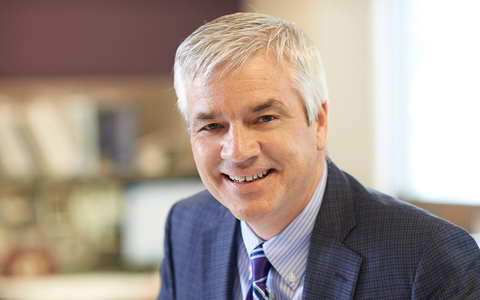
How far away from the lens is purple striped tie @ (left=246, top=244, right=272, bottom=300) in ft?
3.73

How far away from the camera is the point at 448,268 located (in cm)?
91

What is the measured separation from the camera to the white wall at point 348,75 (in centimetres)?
240

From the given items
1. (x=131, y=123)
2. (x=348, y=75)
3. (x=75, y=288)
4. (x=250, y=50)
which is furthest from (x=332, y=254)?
(x=75, y=288)

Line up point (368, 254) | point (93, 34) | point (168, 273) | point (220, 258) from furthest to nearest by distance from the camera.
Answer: point (93, 34) < point (168, 273) < point (220, 258) < point (368, 254)

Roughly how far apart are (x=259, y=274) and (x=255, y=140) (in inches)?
14.7

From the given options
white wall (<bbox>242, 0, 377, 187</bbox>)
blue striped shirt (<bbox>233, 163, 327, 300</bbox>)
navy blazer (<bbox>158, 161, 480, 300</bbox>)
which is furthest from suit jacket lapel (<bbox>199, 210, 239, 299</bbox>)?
white wall (<bbox>242, 0, 377, 187</bbox>)

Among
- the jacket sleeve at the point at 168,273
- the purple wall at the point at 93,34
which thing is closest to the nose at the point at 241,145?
the jacket sleeve at the point at 168,273

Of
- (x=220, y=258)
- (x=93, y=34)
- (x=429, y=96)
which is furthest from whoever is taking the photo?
(x=93, y=34)

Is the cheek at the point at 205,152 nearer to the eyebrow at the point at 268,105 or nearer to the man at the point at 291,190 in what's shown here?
the man at the point at 291,190

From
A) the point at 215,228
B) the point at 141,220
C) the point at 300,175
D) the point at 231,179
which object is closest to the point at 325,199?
the point at 300,175

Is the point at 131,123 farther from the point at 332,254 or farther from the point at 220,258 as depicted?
the point at 332,254

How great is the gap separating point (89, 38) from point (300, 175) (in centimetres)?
247

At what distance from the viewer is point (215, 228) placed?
1362mm

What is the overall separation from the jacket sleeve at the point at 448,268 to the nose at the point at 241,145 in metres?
0.43
